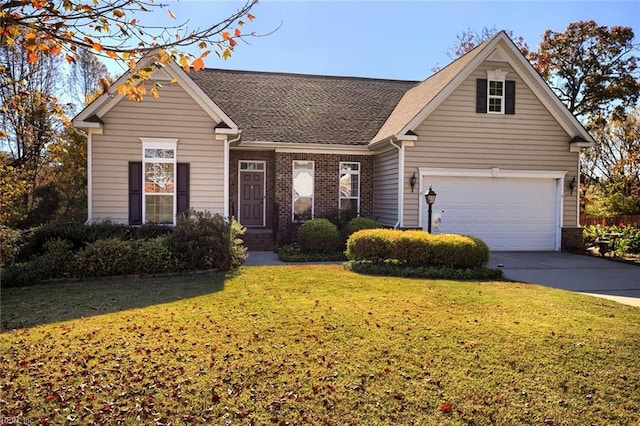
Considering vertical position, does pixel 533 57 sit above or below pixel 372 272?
above

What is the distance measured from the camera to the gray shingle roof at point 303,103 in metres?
Answer: 16.4

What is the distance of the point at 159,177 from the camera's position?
13352mm

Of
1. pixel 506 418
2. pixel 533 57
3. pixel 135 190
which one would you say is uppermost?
pixel 533 57

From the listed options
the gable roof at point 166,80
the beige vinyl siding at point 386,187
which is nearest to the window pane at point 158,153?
the gable roof at point 166,80

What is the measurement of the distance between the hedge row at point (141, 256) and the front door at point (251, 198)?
17.2ft

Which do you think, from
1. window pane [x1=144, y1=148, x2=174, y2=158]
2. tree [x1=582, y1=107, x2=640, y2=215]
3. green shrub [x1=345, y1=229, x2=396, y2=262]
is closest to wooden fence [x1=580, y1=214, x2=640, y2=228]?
tree [x1=582, y1=107, x2=640, y2=215]

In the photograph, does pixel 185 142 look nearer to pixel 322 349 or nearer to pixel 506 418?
pixel 322 349

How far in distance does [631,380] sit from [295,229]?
11877 mm

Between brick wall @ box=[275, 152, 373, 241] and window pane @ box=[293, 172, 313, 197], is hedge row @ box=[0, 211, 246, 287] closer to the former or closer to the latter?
brick wall @ box=[275, 152, 373, 241]

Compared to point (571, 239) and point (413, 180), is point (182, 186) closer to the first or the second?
point (413, 180)

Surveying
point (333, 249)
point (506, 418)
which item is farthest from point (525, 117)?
point (506, 418)

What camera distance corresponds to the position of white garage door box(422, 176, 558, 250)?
14938 millimetres

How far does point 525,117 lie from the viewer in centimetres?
1507

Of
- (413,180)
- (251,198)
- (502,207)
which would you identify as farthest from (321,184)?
(502,207)
